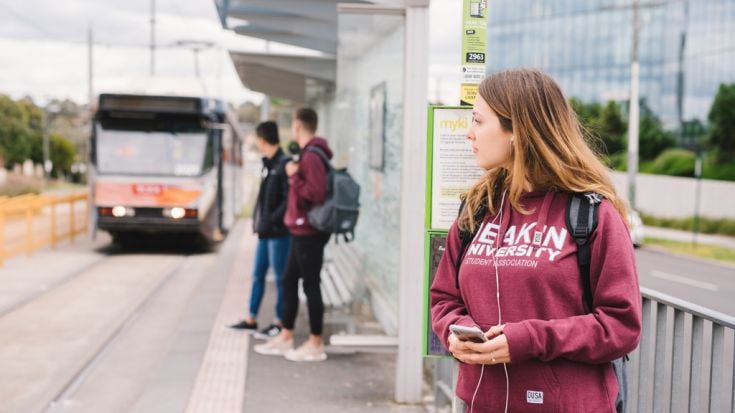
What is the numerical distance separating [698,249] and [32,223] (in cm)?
1730

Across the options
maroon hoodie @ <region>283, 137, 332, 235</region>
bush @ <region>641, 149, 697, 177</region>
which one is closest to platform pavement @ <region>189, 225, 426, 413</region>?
maroon hoodie @ <region>283, 137, 332, 235</region>

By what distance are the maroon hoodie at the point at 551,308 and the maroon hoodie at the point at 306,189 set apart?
4351mm

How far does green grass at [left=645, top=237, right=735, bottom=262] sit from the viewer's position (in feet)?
72.3

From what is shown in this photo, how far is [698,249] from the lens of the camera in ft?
77.5

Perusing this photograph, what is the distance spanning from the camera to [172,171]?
50.4 ft

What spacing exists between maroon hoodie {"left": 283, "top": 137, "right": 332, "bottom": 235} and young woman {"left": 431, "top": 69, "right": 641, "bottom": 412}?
4264 millimetres

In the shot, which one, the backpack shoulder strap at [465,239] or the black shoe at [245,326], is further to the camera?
the black shoe at [245,326]

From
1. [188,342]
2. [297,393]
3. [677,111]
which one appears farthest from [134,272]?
[677,111]

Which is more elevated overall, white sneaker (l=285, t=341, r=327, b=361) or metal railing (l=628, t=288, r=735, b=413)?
metal railing (l=628, t=288, r=735, b=413)

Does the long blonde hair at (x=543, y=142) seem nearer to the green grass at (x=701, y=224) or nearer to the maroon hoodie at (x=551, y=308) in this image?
the maroon hoodie at (x=551, y=308)

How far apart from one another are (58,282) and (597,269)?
10.8 metres

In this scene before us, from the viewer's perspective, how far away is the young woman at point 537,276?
211 centimetres

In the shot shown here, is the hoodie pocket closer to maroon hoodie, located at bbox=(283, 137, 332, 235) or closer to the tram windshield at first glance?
maroon hoodie, located at bbox=(283, 137, 332, 235)

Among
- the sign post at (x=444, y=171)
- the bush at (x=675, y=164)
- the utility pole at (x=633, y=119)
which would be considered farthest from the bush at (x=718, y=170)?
the sign post at (x=444, y=171)
